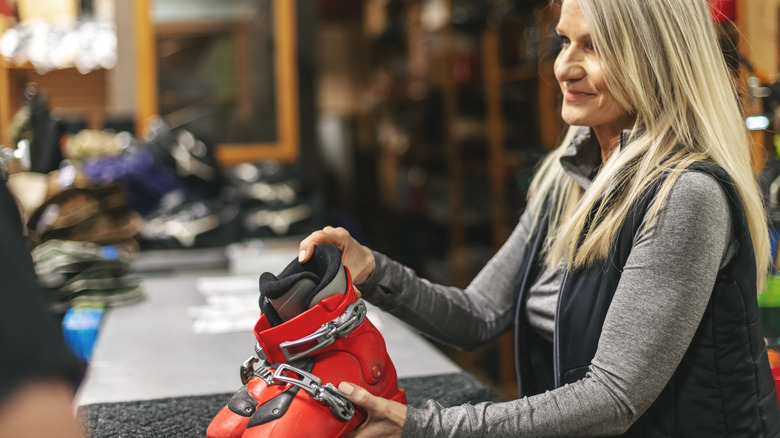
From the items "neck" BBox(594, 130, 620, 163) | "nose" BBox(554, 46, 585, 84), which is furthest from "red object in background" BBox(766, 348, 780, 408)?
"nose" BBox(554, 46, 585, 84)

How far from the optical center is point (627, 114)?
1.26 meters

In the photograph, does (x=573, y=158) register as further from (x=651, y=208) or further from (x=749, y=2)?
(x=749, y=2)

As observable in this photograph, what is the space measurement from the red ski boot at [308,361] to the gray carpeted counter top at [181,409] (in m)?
0.26

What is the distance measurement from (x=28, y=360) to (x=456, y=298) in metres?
1.04

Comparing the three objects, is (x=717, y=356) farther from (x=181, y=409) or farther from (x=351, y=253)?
(x=181, y=409)

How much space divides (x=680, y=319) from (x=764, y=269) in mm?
353

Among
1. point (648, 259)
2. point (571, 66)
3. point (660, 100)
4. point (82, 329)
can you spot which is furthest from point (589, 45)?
point (82, 329)

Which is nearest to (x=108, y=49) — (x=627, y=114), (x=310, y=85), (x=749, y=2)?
(x=310, y=85)

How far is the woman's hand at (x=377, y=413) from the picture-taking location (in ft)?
3.30

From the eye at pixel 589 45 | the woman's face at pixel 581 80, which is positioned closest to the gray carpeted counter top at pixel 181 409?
the woman's face at pixel 581 80

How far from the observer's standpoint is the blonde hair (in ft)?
3.78

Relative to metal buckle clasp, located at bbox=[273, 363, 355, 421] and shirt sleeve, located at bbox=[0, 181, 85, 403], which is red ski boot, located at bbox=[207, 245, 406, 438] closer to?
metal buckle clasp, located at bbox=[273, 363, 355, 421]

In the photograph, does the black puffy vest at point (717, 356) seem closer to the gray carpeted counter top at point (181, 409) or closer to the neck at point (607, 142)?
the neck at point (607, 142)

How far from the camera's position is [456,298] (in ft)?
5.01
